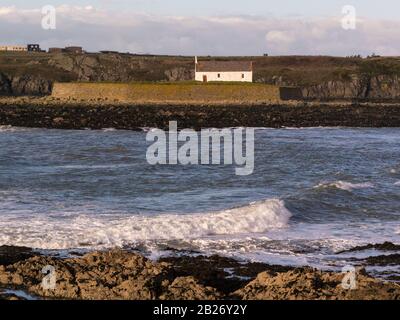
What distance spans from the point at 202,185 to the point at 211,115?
36622mm

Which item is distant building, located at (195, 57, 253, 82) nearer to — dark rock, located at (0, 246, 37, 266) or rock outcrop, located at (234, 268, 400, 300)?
dark rock, located at (0, 246, 37, 266)

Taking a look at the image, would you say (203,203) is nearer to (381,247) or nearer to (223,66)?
(381,247)

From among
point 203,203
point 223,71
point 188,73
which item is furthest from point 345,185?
point 188,73

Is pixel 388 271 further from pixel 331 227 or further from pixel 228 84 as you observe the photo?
pixel 228 84

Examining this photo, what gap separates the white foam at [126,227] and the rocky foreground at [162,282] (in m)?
2.62

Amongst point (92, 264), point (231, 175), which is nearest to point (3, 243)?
point (92, 264)

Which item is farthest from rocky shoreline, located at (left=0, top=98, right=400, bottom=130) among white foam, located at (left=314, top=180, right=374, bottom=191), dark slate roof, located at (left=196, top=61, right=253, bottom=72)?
white foam, located at (left=314, top=180, right=374, bottom=191)

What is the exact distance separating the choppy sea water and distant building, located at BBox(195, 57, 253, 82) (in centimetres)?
5743

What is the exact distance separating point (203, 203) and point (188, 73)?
340 feet

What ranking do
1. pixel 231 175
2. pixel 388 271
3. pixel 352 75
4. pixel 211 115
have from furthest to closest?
pixel 352 75, pixel 211 115, pixel 231 175, pixel 388 271

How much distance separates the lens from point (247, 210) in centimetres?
1784

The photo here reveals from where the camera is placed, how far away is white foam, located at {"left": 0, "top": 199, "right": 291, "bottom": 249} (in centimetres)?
1448

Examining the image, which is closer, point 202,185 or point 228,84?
point 202,185

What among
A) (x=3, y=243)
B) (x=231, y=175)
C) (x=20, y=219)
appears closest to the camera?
(x=3, y=243)
